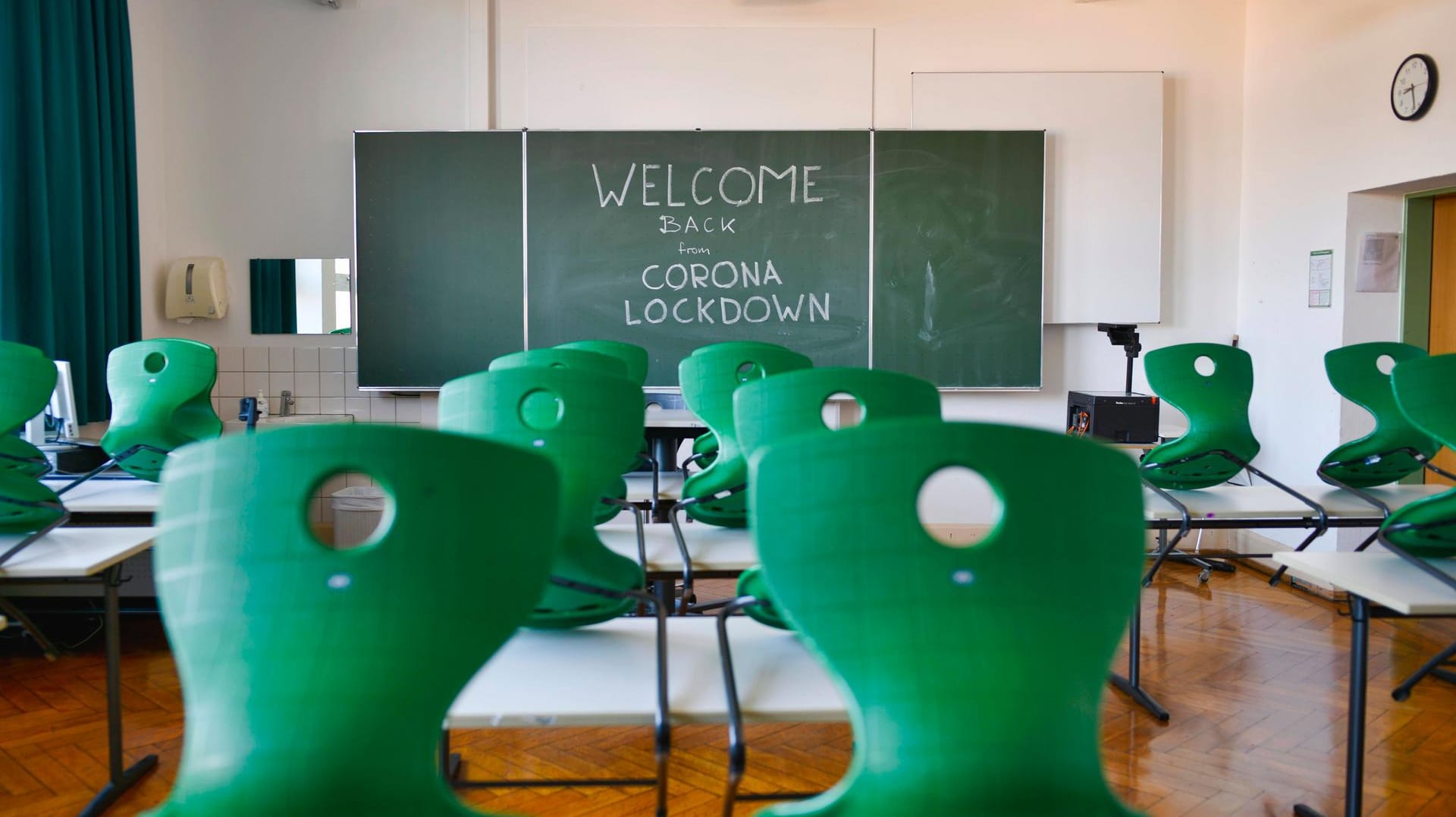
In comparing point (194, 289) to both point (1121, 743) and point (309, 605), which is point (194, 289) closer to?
point (1121, 743)

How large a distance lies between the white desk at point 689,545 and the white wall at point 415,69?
3.57 m

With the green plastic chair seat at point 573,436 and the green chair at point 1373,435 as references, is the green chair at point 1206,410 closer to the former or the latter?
the green chair at point 1373,435

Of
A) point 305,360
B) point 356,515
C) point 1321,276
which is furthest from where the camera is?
point 305,360

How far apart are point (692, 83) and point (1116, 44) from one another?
2.36m

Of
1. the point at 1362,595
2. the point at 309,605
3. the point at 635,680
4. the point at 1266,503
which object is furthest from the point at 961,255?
the point at 309,605

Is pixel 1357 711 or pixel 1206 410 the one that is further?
pixel 1206 410

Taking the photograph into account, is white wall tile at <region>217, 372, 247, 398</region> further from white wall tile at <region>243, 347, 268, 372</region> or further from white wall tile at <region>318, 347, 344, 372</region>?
white wall tile at <region>318, 347, 344, 372</region>

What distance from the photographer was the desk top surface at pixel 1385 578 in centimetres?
204

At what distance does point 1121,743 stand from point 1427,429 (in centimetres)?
127

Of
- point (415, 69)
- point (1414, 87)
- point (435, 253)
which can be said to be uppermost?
point (415, 69)

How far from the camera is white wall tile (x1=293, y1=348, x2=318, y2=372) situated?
5938mm

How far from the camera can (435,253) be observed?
19.0 feet

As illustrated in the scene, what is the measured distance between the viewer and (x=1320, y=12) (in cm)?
514

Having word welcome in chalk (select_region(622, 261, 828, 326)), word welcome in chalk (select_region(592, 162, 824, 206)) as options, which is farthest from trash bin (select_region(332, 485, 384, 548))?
word welcome in chalk (select_region(592, 162, 824, 206))
